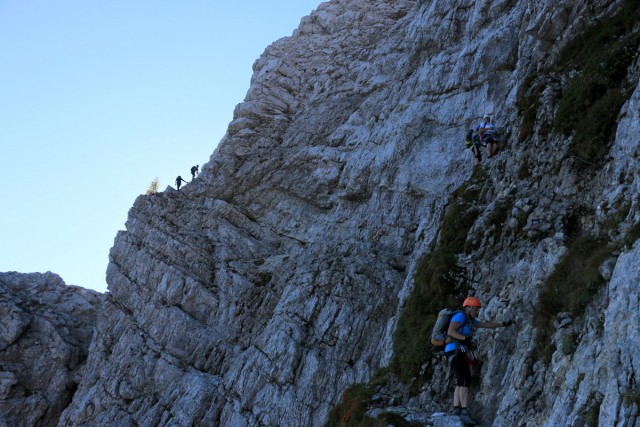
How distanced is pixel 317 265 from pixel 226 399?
34.1 feet

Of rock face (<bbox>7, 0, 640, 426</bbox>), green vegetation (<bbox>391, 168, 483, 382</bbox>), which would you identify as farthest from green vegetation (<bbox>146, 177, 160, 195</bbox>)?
green vegetation (<bbox>391, 168, 483, 382</bbox>)

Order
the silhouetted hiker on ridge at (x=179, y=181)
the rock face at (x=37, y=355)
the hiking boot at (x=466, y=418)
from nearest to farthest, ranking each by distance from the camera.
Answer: the hiking boot at (x=466, y=418)
the rock face at (x=37, y=355)
the silhouetted hiker on ridge at (x=179, y=181)

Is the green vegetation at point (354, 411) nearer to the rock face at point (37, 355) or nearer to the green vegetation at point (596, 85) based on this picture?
the green vegetation at point (596, 85)

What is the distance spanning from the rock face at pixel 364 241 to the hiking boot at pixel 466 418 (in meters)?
0.53

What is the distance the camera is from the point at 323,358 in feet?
99.3

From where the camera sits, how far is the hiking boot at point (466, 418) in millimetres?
13016

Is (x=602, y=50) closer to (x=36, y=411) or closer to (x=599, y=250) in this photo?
(x=599, y=250)

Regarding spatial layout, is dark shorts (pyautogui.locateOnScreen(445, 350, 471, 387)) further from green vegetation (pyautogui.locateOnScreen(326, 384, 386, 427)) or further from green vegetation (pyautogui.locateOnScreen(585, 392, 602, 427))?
green vegetation (pyautogui.locateOnScreen(585, 392, 602, 427))

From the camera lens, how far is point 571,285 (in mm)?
12859

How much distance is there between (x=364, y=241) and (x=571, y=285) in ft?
76.8

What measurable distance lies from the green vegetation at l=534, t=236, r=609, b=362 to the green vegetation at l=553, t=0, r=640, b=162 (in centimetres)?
368

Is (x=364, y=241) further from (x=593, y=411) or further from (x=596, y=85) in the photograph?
(x=593, y=411)

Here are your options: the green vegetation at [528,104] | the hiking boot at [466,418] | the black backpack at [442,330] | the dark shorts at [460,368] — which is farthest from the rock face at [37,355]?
the green vegetation at [528,104]

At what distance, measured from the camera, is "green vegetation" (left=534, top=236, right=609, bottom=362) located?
39.0 ft
